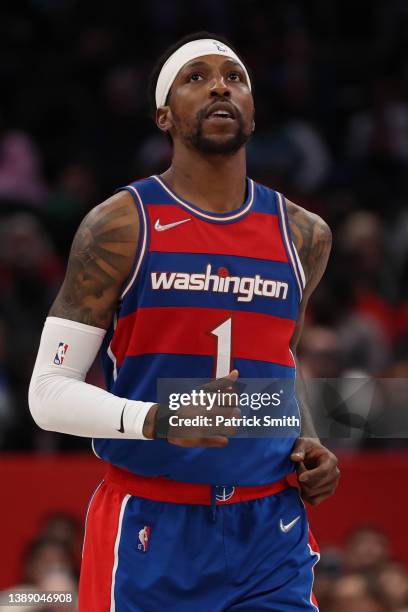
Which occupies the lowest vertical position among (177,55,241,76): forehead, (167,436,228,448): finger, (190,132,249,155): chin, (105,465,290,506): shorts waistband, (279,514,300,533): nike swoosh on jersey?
(279,514,300,533): nike swoosh on jersey

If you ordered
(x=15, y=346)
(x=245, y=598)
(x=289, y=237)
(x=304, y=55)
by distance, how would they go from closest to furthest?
(x=245, y=598) < (x=289, y=237) < (x=15, y=346) < (x=304, y=55)

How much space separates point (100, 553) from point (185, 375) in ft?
1.89

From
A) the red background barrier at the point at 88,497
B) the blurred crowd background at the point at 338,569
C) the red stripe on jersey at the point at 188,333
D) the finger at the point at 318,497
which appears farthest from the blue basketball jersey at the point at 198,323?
the red background barrier at the point at 88,497

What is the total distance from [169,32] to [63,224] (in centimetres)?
276

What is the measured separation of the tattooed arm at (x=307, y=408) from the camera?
385 centimetres

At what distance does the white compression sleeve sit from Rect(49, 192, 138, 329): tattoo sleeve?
0.04m

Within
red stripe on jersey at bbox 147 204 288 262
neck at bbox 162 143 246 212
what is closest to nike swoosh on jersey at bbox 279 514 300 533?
red stripe on jersey at bbox 147 204 288 262

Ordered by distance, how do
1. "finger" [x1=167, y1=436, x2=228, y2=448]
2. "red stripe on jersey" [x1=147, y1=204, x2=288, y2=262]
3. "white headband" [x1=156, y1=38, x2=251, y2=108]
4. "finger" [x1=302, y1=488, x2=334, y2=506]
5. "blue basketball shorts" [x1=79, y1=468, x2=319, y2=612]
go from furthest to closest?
"white headband" [x1=156, y1=38, x2=251, y2=108]
"finger" [x1=302, y1=488, x2=334, y2=506]
"red stripe on jersey" [x1=147, y1=204, x2=288, y2=262]
"blue basketball shorts" [x1=79, y1=468, x2=319, y2=612]
"finger" [x1=167, y1=436, x2=228, y2=448]

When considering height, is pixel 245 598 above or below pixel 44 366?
below

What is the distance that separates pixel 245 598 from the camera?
3.72 metres

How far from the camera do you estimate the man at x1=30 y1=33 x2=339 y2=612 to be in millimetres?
3703

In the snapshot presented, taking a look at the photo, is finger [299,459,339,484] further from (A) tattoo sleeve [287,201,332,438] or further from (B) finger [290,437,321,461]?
(A) tattoo sleeve [287,201,332,438]

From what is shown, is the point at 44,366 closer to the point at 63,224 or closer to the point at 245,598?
the point at 245,598

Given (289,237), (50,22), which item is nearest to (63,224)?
(50,22)
